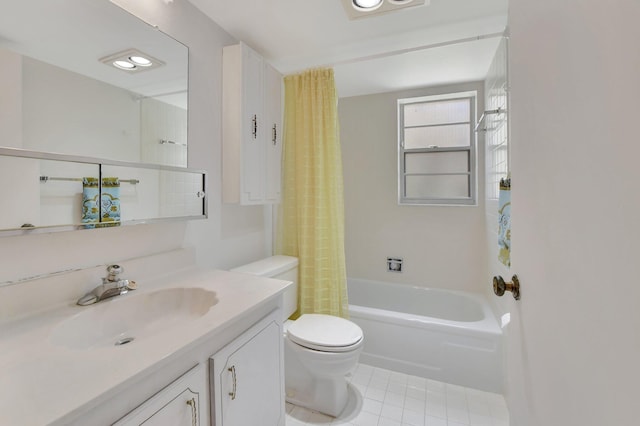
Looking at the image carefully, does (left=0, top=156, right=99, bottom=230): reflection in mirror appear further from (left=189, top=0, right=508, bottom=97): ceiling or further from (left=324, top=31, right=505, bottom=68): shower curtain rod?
(left=324, top=31, right=505, bottom=68): shower curtain rod

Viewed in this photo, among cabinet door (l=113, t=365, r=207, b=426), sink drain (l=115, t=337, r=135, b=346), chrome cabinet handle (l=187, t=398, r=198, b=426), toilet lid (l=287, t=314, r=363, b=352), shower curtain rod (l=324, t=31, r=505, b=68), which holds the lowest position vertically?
toilet lid (l=287, t=314, r=363, b=352)

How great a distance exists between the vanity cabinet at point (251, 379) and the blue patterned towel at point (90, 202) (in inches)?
27.4

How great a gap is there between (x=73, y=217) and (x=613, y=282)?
1451mm

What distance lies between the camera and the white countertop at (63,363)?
53 cm

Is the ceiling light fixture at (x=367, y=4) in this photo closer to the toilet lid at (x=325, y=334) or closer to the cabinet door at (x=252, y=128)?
the cabinet door at (x=252, y=128)

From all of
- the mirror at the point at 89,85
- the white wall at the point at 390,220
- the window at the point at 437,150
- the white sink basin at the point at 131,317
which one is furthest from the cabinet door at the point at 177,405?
the window at the point at 437,150

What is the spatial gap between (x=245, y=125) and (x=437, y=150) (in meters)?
1.86

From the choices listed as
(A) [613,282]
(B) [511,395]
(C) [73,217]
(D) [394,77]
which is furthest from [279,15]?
(B) [511,395]

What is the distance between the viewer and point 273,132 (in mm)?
2004

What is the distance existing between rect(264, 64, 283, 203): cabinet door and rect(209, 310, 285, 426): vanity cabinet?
0.99 m

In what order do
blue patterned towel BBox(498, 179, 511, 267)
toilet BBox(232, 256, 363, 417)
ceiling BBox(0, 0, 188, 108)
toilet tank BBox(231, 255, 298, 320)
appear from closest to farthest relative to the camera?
ceiling BBox(0, 0, 188, 108) < blue patterned towel BBox(498, 179, 511, 267) < toilet BBox(232, 256, 363, 417) < toilet tank BBox(231, 255, 298, 320)

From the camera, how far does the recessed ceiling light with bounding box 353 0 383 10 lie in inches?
56.1

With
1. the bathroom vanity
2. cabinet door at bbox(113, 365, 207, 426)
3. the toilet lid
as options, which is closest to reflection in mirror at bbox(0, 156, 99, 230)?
the bathroom vanity

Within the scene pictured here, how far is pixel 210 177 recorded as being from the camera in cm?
166
